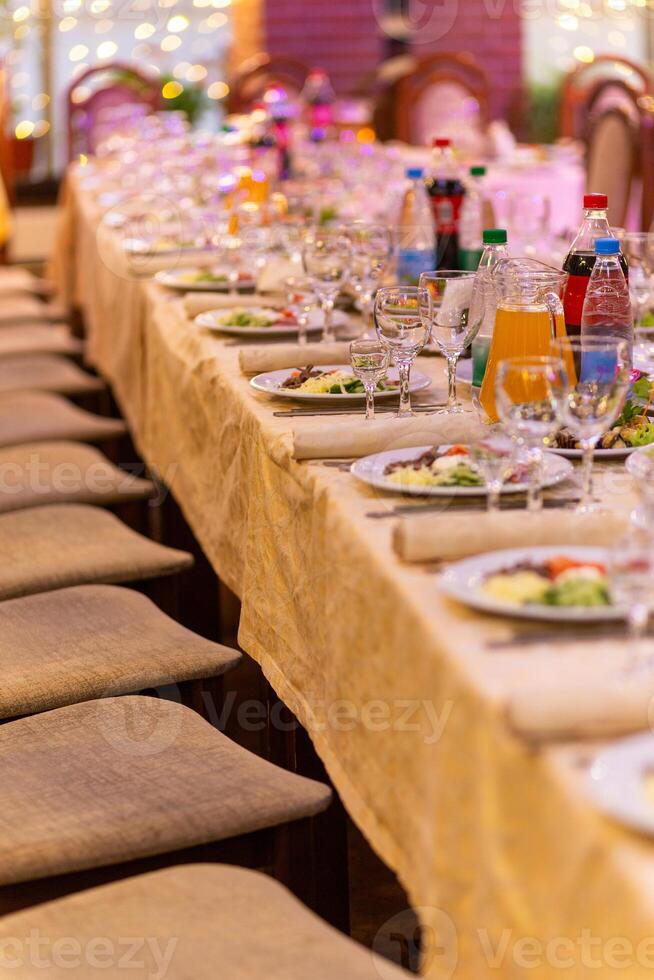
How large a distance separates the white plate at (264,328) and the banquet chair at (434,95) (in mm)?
4492

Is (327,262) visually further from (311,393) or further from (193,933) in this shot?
(193,933)

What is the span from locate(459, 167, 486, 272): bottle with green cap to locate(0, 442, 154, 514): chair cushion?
0.73 m

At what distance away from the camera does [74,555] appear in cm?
213

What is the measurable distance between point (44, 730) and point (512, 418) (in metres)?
0.65

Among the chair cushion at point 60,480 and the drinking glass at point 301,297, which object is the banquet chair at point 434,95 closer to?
the chair cushion at point 60,480

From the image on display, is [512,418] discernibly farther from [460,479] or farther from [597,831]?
[597,831]

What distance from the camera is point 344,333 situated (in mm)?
2297

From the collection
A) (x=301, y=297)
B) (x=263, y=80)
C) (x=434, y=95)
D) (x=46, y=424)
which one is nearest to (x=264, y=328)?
(x=301, y=297)

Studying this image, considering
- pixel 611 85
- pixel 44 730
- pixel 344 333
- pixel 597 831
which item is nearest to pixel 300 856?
pixel 44 730

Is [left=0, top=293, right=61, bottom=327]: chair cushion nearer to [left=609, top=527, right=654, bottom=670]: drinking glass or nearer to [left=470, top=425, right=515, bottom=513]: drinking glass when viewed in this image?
[left=470, top=425, right=515, bottom=513]: drinking glass

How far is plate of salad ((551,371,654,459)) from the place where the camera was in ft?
4.79

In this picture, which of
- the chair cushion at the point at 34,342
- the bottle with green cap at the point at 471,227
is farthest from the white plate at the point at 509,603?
the chair cushion at the point at 34,342

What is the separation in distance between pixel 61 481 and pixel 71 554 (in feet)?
1.55

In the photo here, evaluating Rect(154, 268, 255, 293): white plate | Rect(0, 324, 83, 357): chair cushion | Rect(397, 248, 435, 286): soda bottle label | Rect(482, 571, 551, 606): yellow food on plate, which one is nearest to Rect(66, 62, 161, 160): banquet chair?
Rect(0, 324, 83, 357): chair cushion
